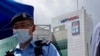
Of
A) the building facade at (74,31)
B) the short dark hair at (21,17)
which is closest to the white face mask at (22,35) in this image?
the short dark hair at (21,17)

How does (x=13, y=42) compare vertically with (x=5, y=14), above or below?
below

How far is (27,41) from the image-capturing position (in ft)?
10.7

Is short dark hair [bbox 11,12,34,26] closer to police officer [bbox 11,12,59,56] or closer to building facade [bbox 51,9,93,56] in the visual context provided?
police officer [bbox 11,12,59,56]

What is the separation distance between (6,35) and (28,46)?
254mm

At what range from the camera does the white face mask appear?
3240 millimetres

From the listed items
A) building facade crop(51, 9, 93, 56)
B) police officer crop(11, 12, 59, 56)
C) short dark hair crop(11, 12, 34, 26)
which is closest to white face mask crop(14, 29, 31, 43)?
police officer crop(11, 12, 59, 56)

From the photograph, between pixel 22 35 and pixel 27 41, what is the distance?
112 mm

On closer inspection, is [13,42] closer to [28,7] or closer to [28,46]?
[28,46]

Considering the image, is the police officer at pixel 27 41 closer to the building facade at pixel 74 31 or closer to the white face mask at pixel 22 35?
the white face mask at pixel 22 35

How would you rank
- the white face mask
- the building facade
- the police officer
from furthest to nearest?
the building facade
the white face mask
the police officer

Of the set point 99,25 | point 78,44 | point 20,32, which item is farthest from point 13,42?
point 78,44

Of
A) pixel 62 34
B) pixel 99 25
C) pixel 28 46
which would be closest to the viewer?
pixel 99 25

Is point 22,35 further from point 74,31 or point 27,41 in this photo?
point 74,31

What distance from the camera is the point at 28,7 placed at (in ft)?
11.0
